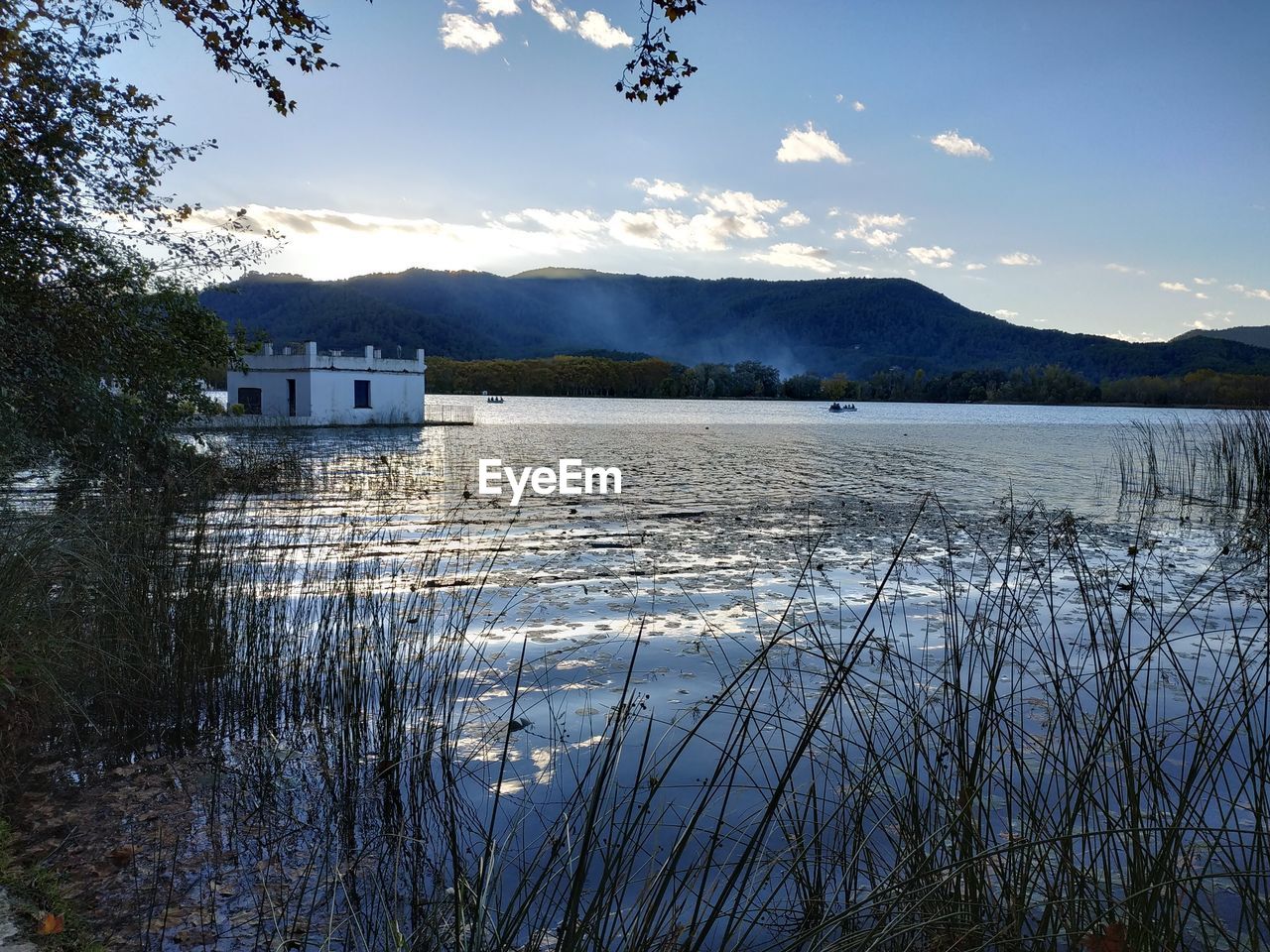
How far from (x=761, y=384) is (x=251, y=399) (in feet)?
313

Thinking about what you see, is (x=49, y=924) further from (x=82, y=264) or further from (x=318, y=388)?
(x=318, y=388)

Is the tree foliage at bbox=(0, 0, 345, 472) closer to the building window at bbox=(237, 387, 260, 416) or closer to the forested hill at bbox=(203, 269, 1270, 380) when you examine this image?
the building window at bbox=(237, 387, 260, 416)

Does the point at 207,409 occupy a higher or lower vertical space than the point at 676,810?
higher

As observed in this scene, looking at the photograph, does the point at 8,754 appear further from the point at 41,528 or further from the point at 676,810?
the point at 676,810

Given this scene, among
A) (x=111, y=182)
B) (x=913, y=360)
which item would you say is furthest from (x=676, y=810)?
(x=913, y=360)

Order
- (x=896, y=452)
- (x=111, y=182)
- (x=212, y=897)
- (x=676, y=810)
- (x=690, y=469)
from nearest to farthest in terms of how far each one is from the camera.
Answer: (x=212, y=897)
(x=676, y=810)
(x=111, y=182)
(x=690, y=469)
(x=896, y=452)

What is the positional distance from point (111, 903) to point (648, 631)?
3610 millimetres

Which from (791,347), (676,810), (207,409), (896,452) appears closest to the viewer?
(676,810)

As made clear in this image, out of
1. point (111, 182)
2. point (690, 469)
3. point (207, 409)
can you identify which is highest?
point (111, 182)

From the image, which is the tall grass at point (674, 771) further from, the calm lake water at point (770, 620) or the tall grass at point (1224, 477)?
the tall grass at point (1224, 477)

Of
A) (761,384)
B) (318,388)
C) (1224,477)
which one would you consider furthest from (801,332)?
(1224,477)

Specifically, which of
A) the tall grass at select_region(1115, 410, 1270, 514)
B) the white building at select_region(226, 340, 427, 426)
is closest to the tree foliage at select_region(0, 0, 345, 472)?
the tall grass at select_region(1115, 410, 1270, 514)

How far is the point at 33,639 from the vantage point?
3758mm

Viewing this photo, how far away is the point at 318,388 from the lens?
115ft
